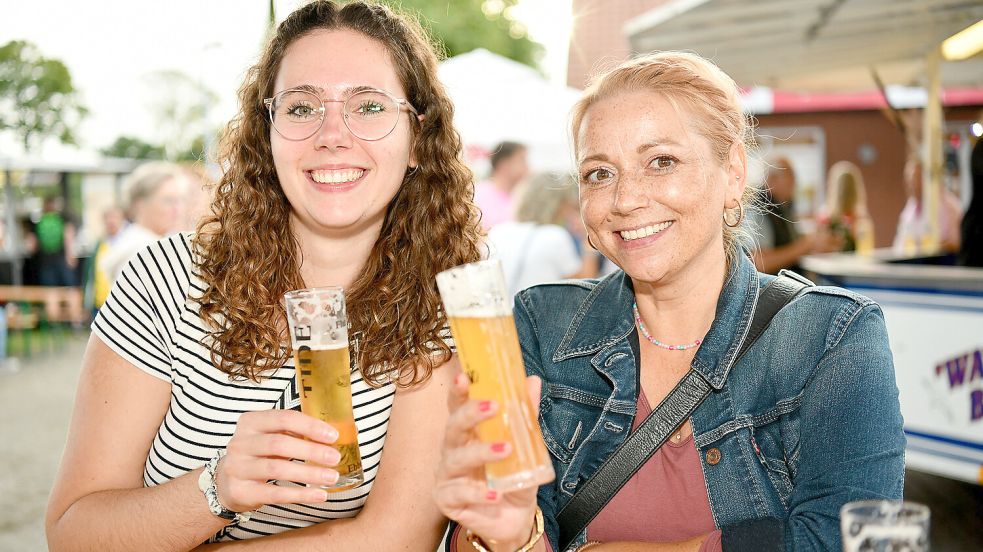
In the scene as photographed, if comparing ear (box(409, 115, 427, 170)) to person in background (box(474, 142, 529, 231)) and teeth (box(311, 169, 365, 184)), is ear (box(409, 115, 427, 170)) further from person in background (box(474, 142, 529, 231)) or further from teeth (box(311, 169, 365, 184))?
person in background (box(474, 142, 529, 231))

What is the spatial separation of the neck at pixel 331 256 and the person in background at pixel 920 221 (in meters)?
6.76

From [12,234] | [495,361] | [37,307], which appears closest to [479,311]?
[495,361]

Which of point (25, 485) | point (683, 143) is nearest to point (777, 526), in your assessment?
point (683, 143)

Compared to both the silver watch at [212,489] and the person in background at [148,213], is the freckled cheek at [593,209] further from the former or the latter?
the person in background at [148,213]

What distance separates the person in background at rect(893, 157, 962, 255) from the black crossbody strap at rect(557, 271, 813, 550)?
646 centimetres

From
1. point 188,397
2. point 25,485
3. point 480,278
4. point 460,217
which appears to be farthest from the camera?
point 25,485

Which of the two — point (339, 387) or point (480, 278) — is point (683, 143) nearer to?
point (480, 278)

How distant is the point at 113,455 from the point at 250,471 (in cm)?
52

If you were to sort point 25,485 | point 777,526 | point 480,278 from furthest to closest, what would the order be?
1. point 25,485
2. point 777,526
3. point 480,278

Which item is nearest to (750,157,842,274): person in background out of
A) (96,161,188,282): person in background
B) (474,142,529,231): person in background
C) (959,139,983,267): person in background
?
(959,139,983,267): person in background

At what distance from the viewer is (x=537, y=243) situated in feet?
18.1

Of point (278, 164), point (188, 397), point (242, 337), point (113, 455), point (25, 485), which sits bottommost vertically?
point (25, 485)

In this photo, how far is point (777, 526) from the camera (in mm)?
1713

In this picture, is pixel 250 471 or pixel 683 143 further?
pixel 683 143
